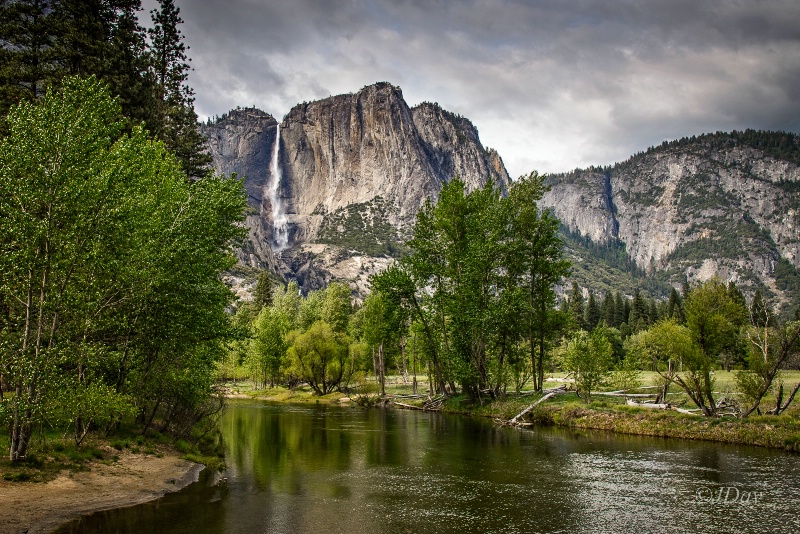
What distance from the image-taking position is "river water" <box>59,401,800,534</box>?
15.3 metres

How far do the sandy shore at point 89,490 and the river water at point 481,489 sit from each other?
0.70 metres

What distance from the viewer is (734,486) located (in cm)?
1947

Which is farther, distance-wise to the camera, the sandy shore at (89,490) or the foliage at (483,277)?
the foliage at (483,277)

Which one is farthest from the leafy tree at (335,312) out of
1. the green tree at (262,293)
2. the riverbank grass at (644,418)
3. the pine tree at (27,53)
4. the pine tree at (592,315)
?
the pine tree at (592,315)

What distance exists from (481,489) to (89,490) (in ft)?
45.2

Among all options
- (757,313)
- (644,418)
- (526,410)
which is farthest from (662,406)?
(757,313)

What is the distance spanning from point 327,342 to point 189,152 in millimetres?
35151

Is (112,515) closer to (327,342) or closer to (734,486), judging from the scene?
(734,486)

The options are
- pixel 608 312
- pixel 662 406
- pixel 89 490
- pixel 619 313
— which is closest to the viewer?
pixel 89 490

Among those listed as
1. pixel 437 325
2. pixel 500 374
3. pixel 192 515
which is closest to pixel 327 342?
pixel 437 325

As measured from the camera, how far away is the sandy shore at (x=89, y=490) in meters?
13.6

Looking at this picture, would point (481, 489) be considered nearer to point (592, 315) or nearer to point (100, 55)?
point (100, 55)

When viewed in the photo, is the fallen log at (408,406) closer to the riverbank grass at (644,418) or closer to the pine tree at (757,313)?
the riverbank grass at (644,418)

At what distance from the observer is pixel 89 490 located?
16.7 metres
